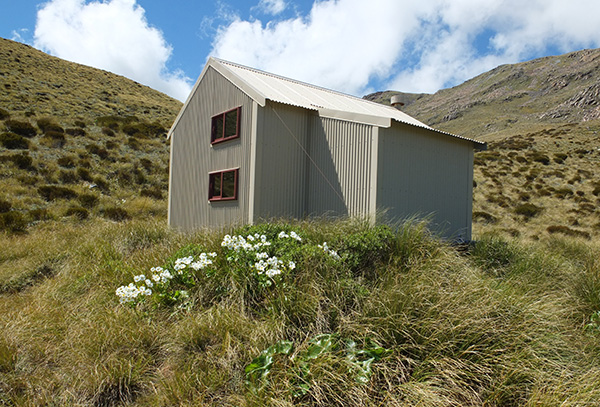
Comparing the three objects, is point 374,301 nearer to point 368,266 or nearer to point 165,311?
point 368,266

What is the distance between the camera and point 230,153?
471 inches

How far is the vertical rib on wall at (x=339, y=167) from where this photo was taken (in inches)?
390

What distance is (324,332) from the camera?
4.88 meters

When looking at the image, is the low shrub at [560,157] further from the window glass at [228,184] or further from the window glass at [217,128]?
the window glass at [228,184]

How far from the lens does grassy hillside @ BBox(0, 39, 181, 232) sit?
18.6m

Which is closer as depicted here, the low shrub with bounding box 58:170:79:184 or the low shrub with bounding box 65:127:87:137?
the low shrub with bounding box 58:170:79:184

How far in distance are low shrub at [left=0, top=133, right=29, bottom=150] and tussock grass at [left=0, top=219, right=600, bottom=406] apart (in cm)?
2028

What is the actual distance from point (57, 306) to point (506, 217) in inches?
879

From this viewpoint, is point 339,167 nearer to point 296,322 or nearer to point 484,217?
point 296,322

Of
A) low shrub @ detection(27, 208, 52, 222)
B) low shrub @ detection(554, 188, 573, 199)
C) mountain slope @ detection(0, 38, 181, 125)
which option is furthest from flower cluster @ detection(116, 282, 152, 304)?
mountain slope @ detection(0, 38, 181, 125)

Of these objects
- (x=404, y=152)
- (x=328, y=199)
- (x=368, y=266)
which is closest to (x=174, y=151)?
(x=328, y=199)

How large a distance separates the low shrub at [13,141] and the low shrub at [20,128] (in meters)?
1.28

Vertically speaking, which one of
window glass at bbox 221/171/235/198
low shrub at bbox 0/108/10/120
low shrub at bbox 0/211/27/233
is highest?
low shrub at bbox 0/108/10/120

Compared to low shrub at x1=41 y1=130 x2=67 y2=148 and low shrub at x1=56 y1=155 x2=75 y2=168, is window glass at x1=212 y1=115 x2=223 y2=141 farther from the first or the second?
low shrub at x1=41 y1=130 x2=67 y2=148
